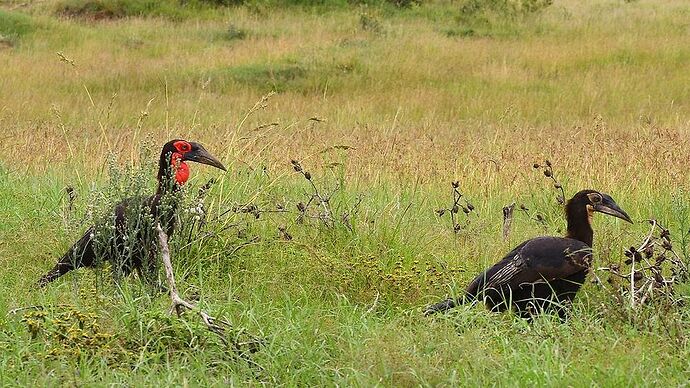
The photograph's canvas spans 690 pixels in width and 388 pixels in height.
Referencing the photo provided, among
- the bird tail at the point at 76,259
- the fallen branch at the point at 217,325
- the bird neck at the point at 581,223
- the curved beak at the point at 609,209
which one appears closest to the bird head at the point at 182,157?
the bird tail at the point at 76,259

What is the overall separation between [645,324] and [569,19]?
54.6 ft

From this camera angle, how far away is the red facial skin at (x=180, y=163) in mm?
5273

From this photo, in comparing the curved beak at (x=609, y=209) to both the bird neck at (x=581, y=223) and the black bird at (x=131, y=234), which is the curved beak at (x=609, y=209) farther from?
the black bird at (x=131, y=234)

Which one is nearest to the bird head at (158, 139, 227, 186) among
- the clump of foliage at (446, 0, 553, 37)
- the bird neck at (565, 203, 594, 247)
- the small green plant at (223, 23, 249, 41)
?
the bird neck at (565, 203, 594, 247)

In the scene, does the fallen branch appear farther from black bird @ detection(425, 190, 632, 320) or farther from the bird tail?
black bird @ detection(425, 190, 632, 320)

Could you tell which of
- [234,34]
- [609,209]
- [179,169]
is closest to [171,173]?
[179,169]

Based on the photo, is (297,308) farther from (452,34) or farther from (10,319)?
(452,34)

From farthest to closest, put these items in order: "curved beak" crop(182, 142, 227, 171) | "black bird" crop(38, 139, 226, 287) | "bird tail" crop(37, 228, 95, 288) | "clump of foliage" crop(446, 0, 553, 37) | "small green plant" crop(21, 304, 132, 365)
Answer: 1. "clump of foliage" crop(446, 0, 553, 37)
2. "curved beak" crop(182, 142, 227, 171)
3. "bird tail" crop(37, 228, 95, 288)
4. "black bird" crop(38, 139, 226, 287)
5. "small green plant" crop(21, 304, 132, 365)

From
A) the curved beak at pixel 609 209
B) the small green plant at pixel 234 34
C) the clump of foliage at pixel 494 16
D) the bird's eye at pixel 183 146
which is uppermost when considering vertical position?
the bird's eye at pixel 183 146

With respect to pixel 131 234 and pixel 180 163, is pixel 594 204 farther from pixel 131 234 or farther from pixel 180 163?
pixel 131 234

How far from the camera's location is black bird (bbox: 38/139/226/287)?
4602 millimetres

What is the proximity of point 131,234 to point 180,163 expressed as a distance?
86 centimetres

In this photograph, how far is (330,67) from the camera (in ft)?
50.3

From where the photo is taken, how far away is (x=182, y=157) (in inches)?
217
